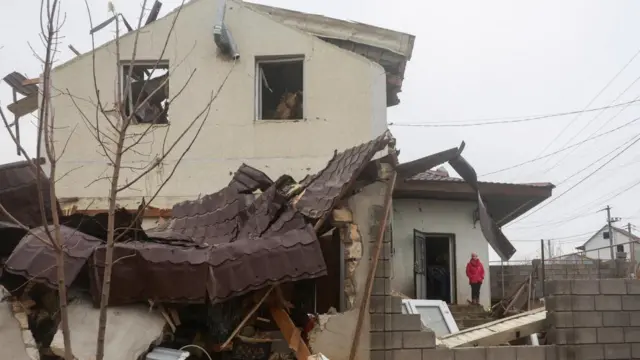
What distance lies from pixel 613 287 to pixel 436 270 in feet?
18.1

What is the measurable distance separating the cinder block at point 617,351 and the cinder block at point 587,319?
326 millimetres

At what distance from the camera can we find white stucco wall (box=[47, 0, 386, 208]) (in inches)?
442

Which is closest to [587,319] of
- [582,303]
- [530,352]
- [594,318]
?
[594,318]

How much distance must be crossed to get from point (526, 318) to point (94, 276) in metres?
5.96

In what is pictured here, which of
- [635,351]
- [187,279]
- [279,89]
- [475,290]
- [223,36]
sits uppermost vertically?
[223,36]

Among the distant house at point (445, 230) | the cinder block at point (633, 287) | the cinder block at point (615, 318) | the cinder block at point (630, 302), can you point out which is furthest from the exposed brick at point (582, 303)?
the distant house at point (445, 230)

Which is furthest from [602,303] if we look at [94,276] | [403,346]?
[94,276]

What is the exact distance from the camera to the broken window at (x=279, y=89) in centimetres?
1168

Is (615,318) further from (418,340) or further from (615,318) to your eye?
(418,340)

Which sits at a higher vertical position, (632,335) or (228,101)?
(228,101)

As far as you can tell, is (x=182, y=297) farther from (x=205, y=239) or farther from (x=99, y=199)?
(x=99, y=199)

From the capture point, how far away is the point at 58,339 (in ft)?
18.7

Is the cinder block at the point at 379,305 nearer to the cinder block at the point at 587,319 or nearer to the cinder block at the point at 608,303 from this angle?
the cinder block at the point at 587,319

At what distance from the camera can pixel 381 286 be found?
6941 mm
